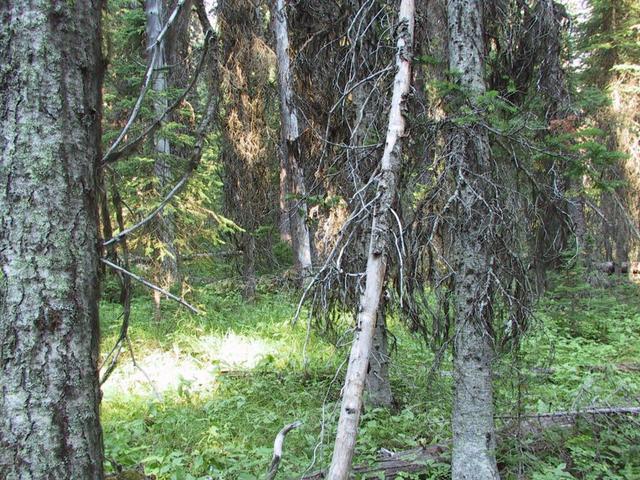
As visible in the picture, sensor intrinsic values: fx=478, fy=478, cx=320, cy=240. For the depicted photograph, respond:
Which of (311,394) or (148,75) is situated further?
(311,394)

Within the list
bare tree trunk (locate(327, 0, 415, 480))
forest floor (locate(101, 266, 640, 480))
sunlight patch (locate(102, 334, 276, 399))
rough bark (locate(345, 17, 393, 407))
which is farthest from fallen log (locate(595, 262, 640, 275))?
bare tree trunk (locate(327, 0, 415, 480))

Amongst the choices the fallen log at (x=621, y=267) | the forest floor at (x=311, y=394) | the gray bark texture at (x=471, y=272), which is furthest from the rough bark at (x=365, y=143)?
the fallen log at (x=621, y=267)

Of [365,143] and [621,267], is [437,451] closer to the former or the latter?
[365,143]

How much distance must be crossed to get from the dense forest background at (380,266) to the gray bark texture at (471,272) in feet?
0.05

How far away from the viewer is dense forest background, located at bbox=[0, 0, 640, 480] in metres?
1.87

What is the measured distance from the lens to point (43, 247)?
154 cm

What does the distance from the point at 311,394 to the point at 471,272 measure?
3.29m

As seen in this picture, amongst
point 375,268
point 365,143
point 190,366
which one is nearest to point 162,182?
point 190,366

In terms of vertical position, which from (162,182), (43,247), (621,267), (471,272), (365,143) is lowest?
(621,267)

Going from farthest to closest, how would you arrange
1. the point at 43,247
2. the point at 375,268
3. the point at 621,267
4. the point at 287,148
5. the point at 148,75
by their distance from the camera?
the point at 621,267 → the point at 287,148 → the point at 375,268 → the point at 148,75 → the point at 43,247

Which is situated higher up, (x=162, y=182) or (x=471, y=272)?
(x=162, y=182)

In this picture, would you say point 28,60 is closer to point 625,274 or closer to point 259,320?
point 259,320

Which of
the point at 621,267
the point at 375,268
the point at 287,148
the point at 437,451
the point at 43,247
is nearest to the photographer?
the point at 43,247

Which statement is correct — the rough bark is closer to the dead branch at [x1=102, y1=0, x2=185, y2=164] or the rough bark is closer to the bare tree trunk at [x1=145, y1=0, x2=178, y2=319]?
the dead branch at [x1=102, y1=0, x2=185, y2=164]
